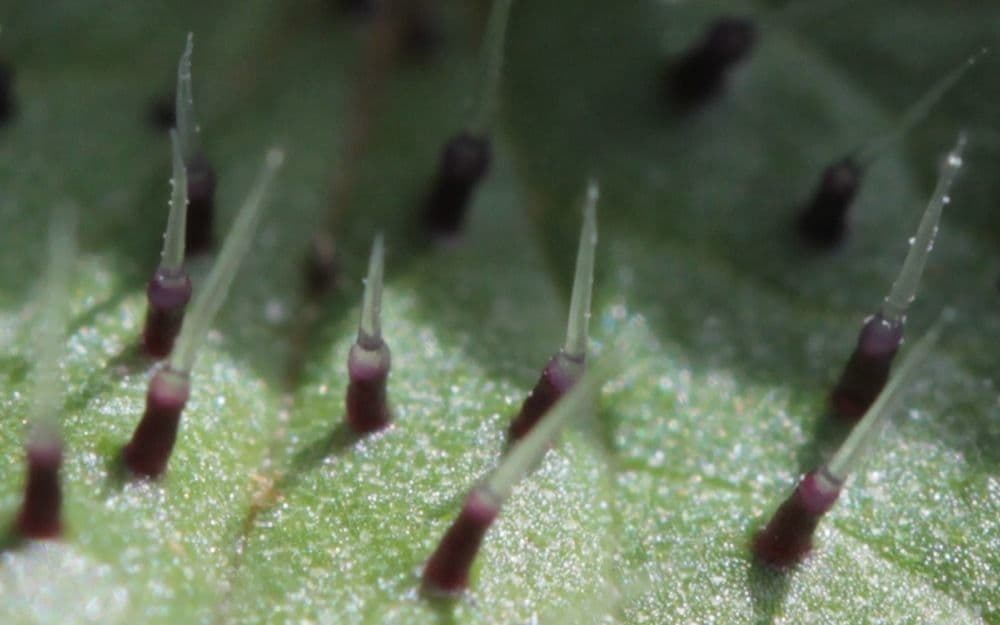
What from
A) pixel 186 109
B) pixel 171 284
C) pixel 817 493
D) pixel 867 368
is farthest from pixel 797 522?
pixel 186 109

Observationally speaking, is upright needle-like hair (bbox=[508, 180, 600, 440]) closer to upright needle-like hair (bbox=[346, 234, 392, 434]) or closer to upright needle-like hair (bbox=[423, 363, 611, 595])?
upright needle-like hair (bbox=[423, 363, 611, 595])

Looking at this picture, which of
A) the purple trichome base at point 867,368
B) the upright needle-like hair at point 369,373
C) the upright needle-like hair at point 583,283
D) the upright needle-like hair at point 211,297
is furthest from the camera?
the purple trichome base at point 867,368

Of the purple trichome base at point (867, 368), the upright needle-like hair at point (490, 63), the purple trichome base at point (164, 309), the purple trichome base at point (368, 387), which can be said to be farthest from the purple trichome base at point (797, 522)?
the purple trichome base at point (164, 309)

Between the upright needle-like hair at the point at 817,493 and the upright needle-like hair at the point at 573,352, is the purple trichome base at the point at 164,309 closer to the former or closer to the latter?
the upright needle-like hair at the point at 573,352

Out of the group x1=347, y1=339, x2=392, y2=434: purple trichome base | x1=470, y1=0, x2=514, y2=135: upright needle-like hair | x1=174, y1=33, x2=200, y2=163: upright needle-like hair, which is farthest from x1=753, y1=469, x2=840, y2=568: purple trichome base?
x1=174, y1=33, x2=200, y2=163: upright needle-like hair

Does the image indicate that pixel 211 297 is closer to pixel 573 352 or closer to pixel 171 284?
pixel 171 284

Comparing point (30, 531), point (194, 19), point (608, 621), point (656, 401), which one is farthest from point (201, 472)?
point (194, 19)

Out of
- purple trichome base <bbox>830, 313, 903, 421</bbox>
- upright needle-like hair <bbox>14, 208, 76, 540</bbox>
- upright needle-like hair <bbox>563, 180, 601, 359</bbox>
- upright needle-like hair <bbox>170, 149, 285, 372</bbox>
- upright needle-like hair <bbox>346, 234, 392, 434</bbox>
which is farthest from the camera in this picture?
purple trichome base <bbox>830, 313, 903, 421</bbox>
